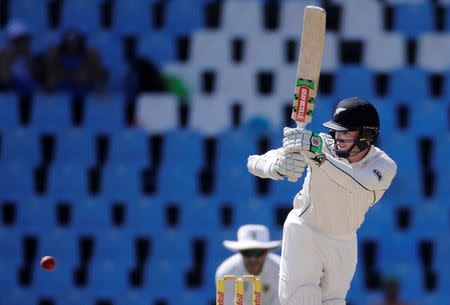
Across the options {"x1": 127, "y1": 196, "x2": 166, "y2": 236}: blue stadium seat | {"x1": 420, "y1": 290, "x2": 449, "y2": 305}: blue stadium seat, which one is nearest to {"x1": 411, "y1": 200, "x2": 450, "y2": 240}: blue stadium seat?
{"x1": 420, "y1": 290, "x2": 449, "y2": 305}: blue stadium seat

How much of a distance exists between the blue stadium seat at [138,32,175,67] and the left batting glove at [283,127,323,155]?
189 inches

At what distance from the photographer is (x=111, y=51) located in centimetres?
1020

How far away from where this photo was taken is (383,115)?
9789 millimetres

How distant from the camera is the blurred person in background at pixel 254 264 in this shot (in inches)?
271

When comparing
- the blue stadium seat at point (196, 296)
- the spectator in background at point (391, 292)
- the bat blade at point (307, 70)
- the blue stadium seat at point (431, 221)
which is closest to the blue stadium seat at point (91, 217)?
the blue stadium seat at point (196, 296)

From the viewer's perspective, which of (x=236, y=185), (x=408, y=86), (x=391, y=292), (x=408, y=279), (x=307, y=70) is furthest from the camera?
(x=408, y=86)

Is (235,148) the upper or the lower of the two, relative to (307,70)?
lower

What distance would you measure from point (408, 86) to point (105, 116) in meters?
2.52

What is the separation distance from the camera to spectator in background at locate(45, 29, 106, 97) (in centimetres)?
985

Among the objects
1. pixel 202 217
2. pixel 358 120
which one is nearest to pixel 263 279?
pixel 358 120

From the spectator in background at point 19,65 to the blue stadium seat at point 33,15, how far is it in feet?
0.94

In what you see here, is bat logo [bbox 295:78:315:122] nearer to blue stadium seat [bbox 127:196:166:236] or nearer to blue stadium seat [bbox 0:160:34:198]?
blue stadium seat [bbox 127:196:166:236]

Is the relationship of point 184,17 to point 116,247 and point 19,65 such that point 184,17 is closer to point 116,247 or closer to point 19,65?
point 19,65

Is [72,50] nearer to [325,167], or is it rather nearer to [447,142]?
[447,142]
